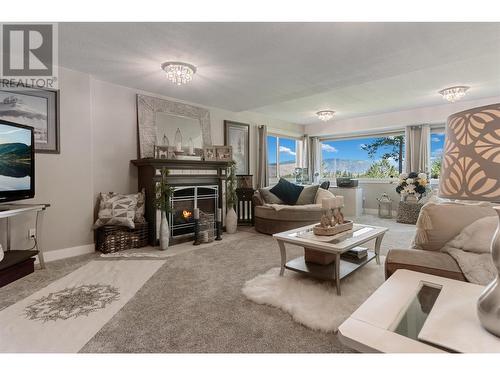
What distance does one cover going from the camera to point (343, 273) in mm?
2188

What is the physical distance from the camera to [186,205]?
400cm

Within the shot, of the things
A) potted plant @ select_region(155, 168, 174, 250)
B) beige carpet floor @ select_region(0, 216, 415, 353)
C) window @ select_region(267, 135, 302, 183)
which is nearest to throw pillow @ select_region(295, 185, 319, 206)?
window @ select_region(267, 135, 302, 183)

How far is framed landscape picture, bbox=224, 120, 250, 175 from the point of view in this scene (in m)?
5.08

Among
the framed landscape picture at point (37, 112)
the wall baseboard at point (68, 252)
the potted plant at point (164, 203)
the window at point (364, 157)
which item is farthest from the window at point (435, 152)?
the framed landscape picture at point (37, 112)

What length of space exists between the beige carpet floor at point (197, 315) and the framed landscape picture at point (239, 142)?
2725 mm

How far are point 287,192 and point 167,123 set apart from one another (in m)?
2.43

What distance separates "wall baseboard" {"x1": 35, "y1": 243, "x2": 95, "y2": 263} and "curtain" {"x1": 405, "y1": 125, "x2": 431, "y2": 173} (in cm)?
615

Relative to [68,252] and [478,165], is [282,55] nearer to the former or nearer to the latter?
[478,165]

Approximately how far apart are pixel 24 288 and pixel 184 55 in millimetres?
2645

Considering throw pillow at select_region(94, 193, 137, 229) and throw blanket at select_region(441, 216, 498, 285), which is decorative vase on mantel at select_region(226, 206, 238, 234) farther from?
throw blanket at select_region(441, 216, 498, 285)

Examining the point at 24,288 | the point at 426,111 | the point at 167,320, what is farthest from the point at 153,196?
the point at 426,111

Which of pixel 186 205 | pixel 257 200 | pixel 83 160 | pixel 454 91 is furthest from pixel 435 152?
pixel 83 160

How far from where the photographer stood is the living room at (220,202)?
1089mm

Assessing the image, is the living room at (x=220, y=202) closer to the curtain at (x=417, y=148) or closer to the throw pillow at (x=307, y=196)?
the throw pillow at (x=307, y=196)
